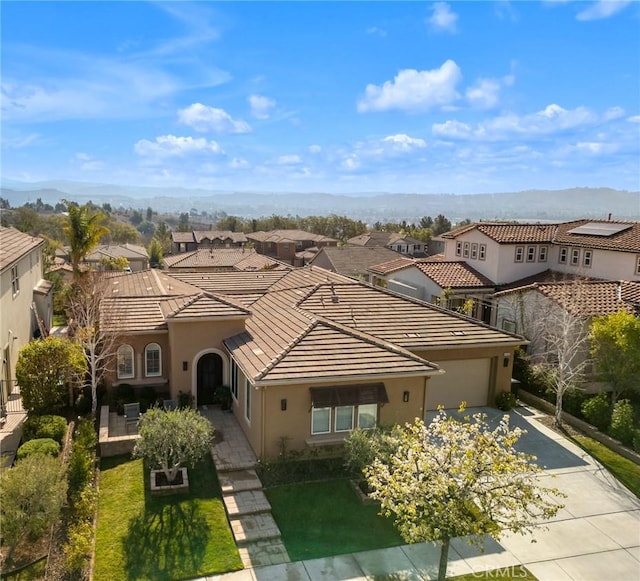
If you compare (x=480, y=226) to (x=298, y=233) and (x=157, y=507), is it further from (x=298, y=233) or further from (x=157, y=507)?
(x=298, y=233)

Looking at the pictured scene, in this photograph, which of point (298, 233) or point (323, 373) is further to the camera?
point (298, 233)

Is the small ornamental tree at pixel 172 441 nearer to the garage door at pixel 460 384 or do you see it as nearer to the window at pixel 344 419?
the window at pixel 344 419

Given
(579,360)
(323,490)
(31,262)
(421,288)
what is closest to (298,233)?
(421,288)

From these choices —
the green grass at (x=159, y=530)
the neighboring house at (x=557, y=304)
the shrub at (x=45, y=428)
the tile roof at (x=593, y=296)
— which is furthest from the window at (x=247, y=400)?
the tile roof at (x=593, y=296)

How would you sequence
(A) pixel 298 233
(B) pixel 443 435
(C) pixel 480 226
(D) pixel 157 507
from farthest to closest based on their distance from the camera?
(A) pixel 298 233 → (C) pixel 480 226 → (D) pixel 157 507 → (B) pixel 443 435

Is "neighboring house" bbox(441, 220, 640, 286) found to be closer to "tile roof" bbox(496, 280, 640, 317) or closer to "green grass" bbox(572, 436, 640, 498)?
"tile roof" bbox(496, 280, 640, 317)

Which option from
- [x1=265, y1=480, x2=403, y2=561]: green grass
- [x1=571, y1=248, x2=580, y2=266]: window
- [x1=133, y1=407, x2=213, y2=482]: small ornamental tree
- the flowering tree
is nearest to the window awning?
[x1=265, y1=480, x2=403, y2=561]: green grass

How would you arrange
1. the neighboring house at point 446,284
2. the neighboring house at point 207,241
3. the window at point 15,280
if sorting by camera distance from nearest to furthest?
the window at point 15,280 → the neighboring house at point 446,284 → the neighboring house at point 207,241
